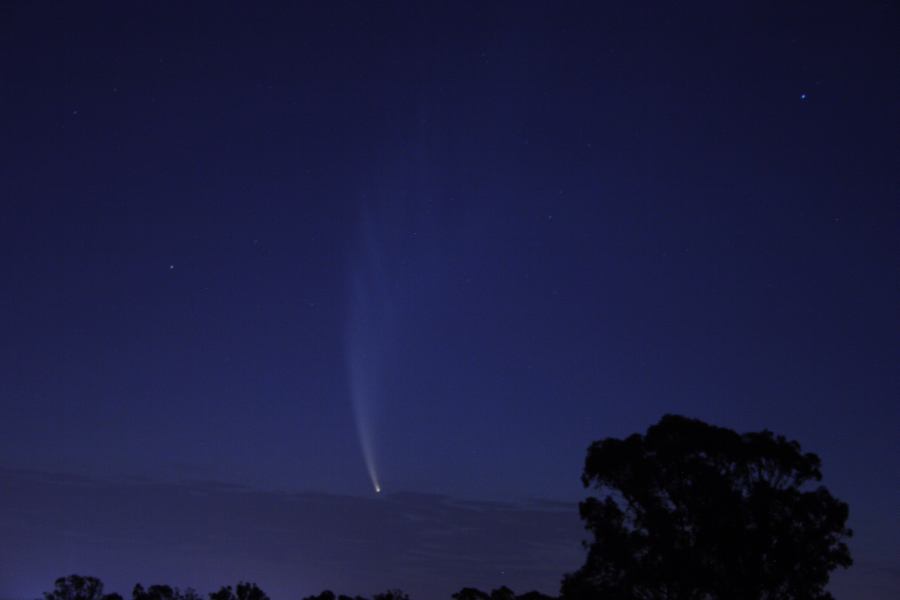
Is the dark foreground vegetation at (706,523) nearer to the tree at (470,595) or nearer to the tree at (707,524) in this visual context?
the tree at (707,524)

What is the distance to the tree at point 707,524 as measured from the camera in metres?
36.8

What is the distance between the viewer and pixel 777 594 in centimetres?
3675

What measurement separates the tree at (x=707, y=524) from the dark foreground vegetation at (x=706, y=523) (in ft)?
0.16

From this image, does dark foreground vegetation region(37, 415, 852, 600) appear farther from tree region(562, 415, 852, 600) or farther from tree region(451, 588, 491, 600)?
tree region(451, 588, 491, 600)

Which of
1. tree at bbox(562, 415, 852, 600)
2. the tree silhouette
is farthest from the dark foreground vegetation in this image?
the tree silhouette

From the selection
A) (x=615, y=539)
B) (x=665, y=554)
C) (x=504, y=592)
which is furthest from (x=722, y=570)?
(x=504, y=592)

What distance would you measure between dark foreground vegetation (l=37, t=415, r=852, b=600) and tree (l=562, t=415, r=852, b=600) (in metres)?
0.05

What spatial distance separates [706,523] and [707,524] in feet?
0.24

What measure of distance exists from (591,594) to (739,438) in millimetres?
10796

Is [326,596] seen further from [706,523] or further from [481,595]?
[706,523]

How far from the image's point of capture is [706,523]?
3753 cm

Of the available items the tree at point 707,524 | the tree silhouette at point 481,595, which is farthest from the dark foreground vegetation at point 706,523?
the tree silhouette at point 481,595

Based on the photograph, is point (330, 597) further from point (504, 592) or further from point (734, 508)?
point (734, 508)

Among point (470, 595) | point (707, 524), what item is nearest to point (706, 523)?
point (707, 524)
